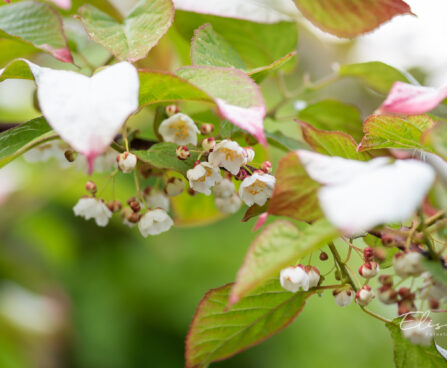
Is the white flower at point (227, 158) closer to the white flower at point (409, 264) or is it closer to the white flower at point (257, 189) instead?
the white flower at point (257, 189)

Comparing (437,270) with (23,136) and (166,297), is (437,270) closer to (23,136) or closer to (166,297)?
(23,136)

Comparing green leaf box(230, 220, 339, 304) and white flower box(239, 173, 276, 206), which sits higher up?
green leaf box(230, 220, 339, 304)

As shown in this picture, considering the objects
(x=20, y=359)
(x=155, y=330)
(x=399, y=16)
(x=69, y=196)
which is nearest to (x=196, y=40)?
(x=399, y=16)

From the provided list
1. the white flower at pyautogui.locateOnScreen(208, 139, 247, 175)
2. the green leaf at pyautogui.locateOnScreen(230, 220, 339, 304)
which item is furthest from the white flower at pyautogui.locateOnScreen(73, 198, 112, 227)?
the green leaf at pyautogui.locateOnScreen(230, 220, 339, 304)

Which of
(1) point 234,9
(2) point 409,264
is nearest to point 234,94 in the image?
(2) point 409,264

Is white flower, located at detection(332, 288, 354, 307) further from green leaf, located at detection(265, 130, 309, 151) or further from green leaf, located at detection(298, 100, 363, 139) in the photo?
green leaf, located at detection(298, 100, 363, 139)
